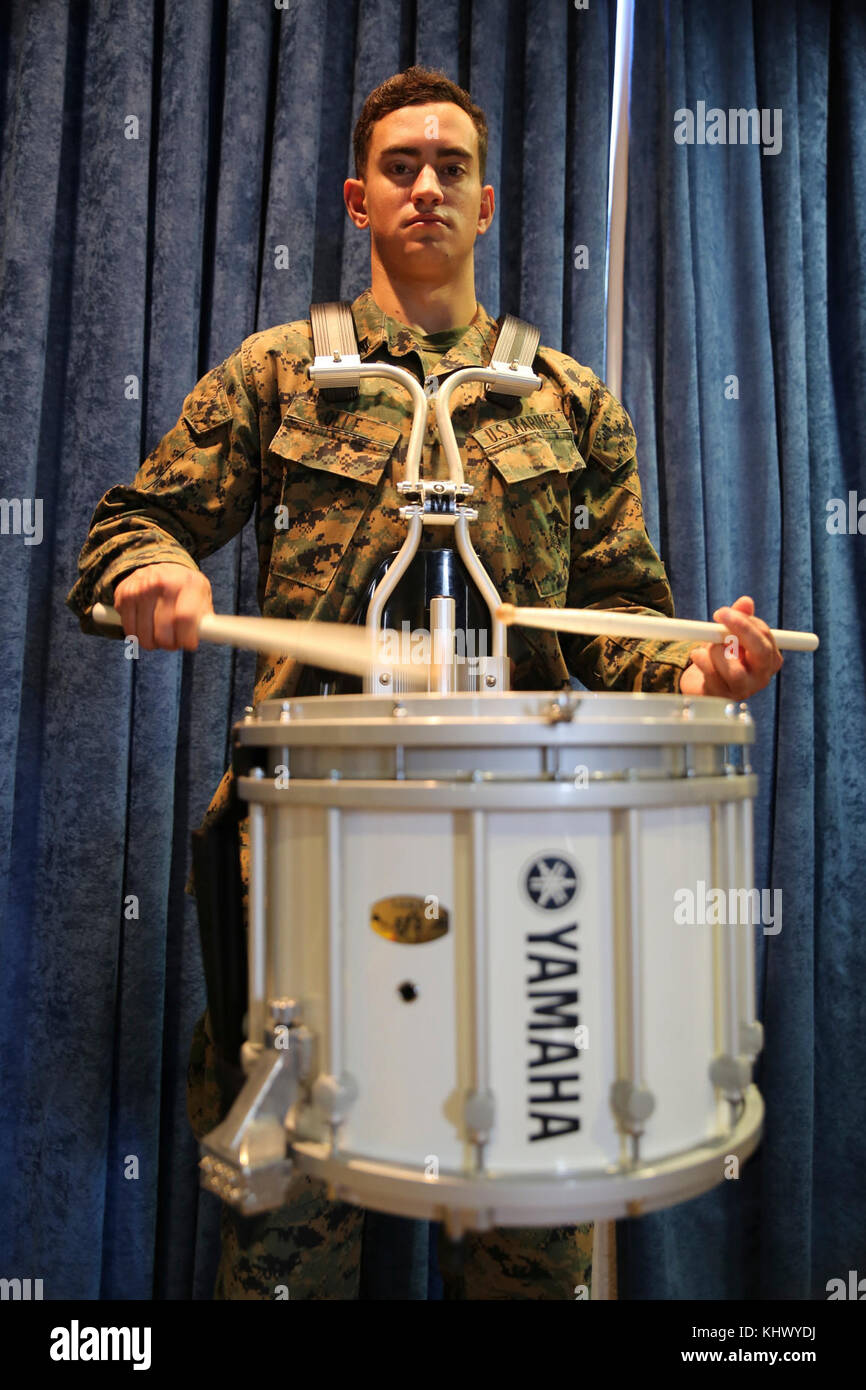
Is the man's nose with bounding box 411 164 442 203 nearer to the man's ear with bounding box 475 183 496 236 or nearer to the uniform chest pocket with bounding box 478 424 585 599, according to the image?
the man's ear with bounding box 475 183 496 236

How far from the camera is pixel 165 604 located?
95 centimetres

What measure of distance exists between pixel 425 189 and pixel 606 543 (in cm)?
52

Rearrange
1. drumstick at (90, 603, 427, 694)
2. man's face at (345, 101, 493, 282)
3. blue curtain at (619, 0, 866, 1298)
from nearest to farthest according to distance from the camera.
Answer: drumstick at (90, 603, 427, 694) < man's face at (345, 101, 493, 282) < blue curtain at (619, 0, 866, 1298)

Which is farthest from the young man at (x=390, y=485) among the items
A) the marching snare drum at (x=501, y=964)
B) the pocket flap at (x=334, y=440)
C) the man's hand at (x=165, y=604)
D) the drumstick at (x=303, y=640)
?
the marching snare drum at (x=501, y=964)

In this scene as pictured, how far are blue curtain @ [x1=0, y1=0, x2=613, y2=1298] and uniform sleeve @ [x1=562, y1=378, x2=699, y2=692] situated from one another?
485 millimetres

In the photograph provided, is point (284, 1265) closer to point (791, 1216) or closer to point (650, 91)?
point (791, 1216)

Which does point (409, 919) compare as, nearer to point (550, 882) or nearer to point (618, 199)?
point (550, 882)

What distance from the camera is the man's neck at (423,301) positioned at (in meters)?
1.32

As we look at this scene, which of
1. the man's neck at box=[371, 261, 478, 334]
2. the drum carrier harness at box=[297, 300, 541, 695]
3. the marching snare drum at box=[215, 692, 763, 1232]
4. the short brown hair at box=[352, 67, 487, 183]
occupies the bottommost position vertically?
the marching snare drum at box=[215, 692, 763, 1232]

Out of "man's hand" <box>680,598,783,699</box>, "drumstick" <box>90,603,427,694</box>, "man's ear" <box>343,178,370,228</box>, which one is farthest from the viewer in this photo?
"man's ear" <box>343,178,370,228</box>

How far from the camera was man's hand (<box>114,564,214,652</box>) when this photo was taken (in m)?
0.93

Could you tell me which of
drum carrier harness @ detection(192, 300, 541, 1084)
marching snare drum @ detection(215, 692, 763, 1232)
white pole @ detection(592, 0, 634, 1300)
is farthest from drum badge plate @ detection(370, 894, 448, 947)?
white pole @ detection(592, 0, 634, 1300)

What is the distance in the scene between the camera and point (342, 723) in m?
0.75
